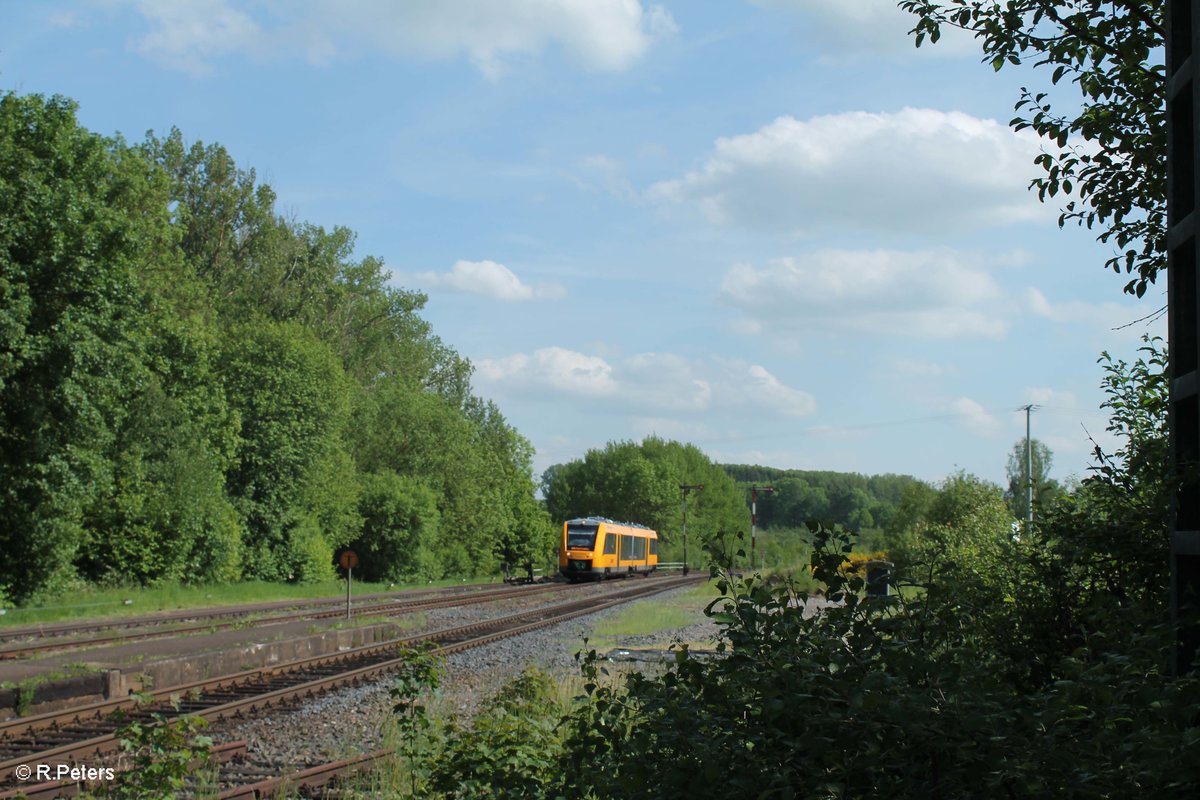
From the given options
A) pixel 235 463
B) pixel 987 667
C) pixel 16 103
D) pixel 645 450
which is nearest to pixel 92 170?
pixel 16 103

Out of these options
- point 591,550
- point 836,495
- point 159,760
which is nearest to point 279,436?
point 591,550

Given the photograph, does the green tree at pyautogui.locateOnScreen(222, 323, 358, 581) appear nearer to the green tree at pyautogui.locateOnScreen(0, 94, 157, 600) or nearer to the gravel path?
the green tree at pyautogui.locateOnScreen(0, 94, 157, 600)

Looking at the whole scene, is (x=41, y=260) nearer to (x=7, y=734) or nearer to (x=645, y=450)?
(x=7, y=734)

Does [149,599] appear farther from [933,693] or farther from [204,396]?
[933,693]

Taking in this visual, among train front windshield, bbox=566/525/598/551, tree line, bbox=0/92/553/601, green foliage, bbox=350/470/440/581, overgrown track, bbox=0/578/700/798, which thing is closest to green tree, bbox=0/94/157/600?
tree line, bbox=0/92/553/601

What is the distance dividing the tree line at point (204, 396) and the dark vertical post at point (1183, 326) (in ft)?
89.6

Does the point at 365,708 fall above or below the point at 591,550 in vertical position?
below

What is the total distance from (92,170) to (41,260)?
12.0 ft

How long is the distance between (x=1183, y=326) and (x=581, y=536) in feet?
155

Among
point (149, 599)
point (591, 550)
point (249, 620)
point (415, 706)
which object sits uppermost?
point (591, 550)

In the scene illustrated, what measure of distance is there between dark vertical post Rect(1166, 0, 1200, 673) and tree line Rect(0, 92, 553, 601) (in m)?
27.3

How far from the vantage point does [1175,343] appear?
4.31 metres

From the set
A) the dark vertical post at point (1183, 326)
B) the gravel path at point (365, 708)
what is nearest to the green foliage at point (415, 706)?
the gravel path at point (365, 708)

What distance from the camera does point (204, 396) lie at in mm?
39188
